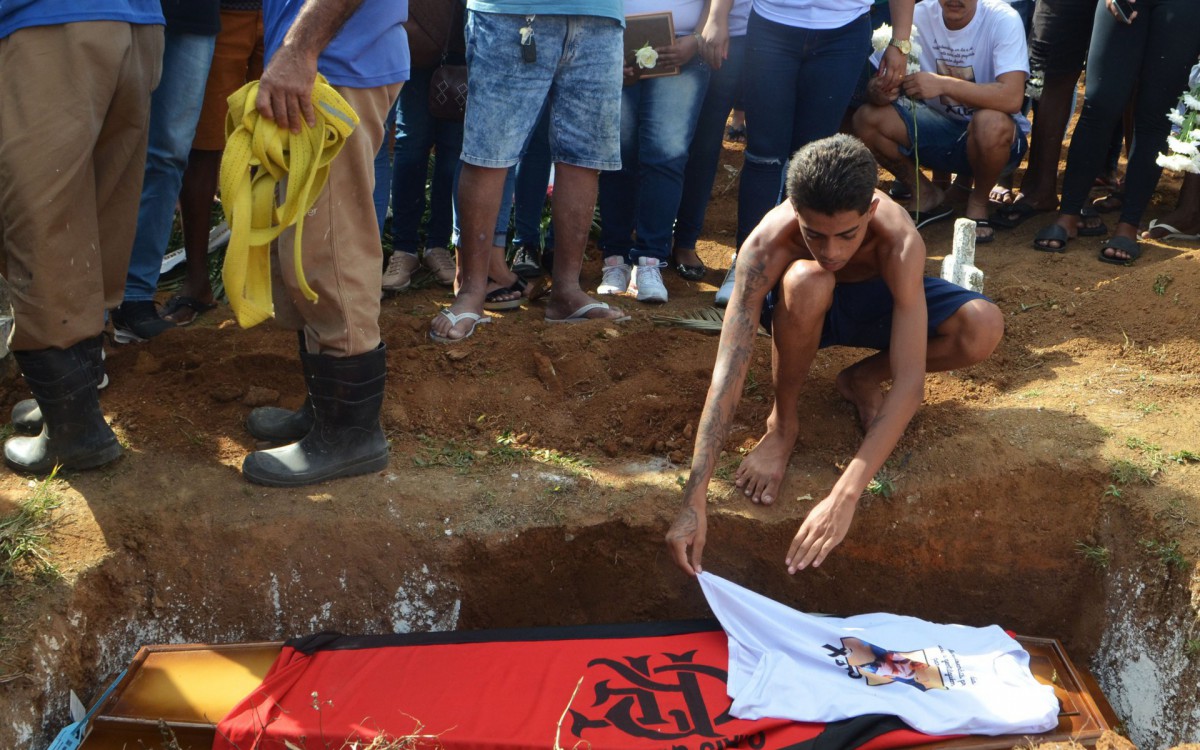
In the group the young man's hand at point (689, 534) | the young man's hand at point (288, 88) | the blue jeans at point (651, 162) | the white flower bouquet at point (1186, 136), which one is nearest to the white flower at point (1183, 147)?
the white flower bouquet at point (1186, 136)

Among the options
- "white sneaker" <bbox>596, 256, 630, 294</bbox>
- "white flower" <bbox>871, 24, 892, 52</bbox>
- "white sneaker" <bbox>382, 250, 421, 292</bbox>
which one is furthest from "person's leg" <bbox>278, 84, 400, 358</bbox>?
"white flower" <bbox>871, 24, 892, 52</bbox>

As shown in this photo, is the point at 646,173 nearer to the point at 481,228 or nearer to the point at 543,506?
the point at 481,228

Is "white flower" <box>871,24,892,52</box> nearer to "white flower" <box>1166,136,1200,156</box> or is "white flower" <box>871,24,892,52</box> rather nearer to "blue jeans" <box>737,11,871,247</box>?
"blue jeans" <box>737,11,871,247</box>

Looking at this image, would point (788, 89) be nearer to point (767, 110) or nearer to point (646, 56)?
point (767, 110)

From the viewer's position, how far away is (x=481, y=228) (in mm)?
3914

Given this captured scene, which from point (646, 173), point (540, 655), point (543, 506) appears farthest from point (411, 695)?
point (646, 173)

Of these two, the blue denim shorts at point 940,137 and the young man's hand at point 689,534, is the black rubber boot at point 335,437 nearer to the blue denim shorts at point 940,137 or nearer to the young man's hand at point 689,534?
the young man's hand at point 689,534

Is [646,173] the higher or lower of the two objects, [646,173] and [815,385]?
the higher

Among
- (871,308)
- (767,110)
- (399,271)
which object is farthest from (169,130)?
(871,308)

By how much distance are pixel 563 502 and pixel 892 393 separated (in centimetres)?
104

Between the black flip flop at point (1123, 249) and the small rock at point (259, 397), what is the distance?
11.7 feet

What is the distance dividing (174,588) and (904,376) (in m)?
2.17

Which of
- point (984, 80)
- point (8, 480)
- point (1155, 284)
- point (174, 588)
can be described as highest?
point (984, 80)

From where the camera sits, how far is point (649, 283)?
443 centimetres
